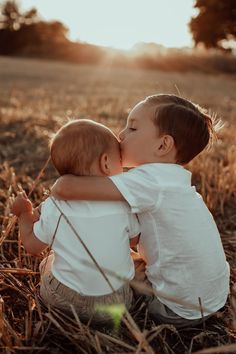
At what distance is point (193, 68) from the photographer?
29.9 metres

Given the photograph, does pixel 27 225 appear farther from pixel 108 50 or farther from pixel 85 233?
pixel 108 50

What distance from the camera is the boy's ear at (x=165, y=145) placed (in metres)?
1.96

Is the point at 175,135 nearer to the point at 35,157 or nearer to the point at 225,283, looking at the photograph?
the point at 225,283

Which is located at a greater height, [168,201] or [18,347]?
[168,201]

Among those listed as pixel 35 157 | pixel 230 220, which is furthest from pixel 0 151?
pixel 230 220

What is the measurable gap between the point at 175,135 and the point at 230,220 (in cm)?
139

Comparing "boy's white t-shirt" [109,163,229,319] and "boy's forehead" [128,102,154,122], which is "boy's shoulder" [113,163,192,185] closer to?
"boy's white t-shirt" [109,163,229,319]

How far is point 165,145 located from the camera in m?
1.96

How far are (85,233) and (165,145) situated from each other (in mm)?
490

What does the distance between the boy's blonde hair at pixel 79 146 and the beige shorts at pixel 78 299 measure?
0.45m

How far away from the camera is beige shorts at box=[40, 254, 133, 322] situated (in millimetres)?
1854

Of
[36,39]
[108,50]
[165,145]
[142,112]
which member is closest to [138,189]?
[165,145]

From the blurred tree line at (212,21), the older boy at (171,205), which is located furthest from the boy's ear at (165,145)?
the blurred tree line at (212,21)

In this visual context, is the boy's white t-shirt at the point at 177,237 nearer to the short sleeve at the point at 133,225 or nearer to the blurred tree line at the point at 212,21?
the short sleeve at the point at 133,225
